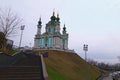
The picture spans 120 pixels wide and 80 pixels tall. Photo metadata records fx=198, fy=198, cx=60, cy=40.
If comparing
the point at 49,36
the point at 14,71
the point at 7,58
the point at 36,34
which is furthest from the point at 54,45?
the point at 14,71

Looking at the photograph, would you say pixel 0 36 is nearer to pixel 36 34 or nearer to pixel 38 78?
pixel 38 78

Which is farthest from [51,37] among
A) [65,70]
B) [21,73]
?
[21,73]

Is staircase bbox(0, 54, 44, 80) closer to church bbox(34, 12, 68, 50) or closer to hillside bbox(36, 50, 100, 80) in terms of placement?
hillside bbox(36, 50, 100, 80)

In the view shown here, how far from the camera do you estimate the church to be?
282 feet

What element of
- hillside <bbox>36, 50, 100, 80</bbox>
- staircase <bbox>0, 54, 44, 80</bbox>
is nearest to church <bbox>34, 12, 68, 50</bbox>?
hillside <bbox>36, 50, 100, 80</bbox>

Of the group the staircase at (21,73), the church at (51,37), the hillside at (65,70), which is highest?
the church at (51,37)

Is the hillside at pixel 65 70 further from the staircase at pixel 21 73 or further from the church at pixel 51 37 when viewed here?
the church at pixel 51 37

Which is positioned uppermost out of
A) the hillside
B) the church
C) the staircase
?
the church

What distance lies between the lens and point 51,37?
87062 mm

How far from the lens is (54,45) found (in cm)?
8512

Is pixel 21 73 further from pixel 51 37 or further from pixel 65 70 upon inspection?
pixel 51 37

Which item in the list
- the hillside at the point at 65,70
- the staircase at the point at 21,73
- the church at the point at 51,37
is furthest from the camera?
the church at the point at 51,37

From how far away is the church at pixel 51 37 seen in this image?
8594 cm

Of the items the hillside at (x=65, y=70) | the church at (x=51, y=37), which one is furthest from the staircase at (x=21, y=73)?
the church at (x=51, y=37)
